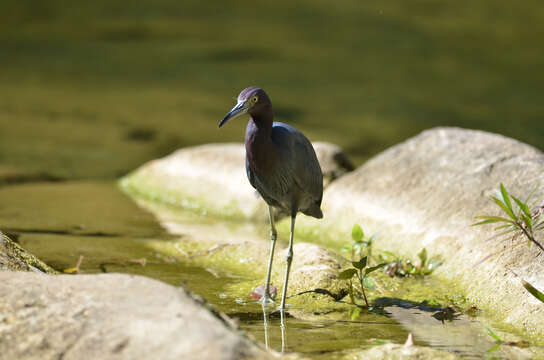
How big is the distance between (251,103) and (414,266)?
1.60 metres

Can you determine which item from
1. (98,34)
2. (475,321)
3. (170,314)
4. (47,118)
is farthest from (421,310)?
(98,34)

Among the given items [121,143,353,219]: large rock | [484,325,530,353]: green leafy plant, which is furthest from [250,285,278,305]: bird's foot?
[121,143,353,219]: large rock

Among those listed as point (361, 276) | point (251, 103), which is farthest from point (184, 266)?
point (251, 103)

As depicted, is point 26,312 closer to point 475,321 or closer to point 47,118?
point 475,321

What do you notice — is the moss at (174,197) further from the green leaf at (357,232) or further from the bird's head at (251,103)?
the bird's head at (251,103)

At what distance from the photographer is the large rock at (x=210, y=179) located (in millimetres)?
6398

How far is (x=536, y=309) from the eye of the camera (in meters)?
3.43

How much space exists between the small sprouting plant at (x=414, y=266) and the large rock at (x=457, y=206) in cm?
6

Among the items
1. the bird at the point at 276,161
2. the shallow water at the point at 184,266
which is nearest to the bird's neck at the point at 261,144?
the bird at the point at 276,161

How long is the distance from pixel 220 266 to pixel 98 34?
958 centimetres

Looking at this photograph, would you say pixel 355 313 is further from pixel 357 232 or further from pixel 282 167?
pixel 282 167

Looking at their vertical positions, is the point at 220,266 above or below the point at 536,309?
below

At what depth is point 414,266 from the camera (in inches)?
176

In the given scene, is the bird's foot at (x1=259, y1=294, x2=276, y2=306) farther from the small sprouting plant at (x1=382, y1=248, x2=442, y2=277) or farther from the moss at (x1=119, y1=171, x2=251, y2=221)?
the moss at (x1=119, y1=171, x2=251, y2=221)
